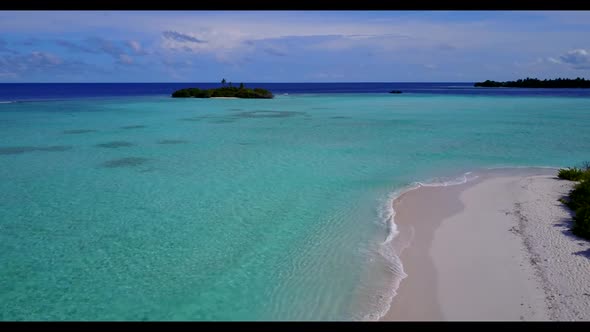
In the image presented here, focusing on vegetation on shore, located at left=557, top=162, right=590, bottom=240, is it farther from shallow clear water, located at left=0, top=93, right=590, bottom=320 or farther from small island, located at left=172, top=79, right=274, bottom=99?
small island, located at left=172, top=79, right=274, bottom=99

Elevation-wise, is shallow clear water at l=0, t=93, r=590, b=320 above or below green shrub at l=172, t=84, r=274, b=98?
below

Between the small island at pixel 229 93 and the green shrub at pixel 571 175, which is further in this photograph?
the small island at pixel 229 93

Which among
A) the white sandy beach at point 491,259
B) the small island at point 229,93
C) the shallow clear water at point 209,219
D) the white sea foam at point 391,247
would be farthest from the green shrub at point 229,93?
the white sandy beach at point 491,259

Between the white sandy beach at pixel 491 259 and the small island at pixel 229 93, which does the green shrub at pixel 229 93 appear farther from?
the white sandy beach at pixel 491 259

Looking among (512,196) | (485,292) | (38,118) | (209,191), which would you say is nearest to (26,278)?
(209,191)

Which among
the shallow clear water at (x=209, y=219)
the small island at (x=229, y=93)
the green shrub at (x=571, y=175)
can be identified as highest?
the small island at (x=229, y=93)

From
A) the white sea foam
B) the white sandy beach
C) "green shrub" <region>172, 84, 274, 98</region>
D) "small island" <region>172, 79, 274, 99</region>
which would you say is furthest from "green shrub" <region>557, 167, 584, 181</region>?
"green shrub" <region>172, 84, 274, 98</region>
